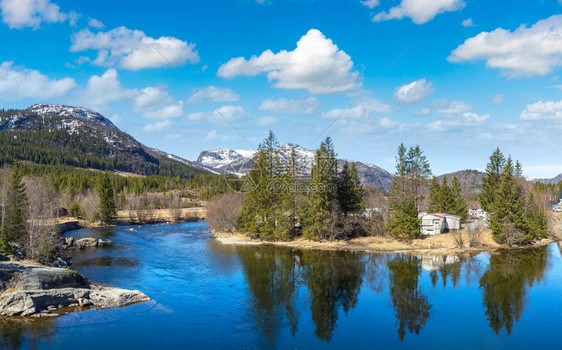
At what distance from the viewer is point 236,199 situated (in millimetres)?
84000

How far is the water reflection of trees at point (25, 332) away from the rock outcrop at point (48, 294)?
1.24 metres

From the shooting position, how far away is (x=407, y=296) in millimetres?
34594

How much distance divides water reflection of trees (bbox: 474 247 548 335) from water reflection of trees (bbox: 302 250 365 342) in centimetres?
1115

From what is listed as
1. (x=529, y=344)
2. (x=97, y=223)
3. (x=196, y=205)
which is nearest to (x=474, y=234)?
(x=529, y=344)

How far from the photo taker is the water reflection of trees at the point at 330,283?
29094 mm

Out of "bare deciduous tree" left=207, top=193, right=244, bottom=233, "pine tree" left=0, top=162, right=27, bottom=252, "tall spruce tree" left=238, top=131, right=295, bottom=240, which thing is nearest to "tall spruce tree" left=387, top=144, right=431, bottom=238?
"tall spruce tree" left=238, top=131, right=295, bottom=240

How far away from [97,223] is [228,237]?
41.4 meters

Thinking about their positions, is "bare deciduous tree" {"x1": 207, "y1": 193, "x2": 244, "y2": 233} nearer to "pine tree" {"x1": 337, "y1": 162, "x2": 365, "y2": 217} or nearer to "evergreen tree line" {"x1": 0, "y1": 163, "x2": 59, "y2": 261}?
"pine tree" {"x1": 337, "y1": 162, "x2": 365, "y2": 217}

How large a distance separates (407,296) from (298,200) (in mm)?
30704

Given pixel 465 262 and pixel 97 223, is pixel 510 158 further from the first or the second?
pixel 97 223

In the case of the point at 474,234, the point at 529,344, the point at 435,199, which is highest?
the point at 435,199

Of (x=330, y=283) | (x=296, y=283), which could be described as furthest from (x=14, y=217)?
(x=330, y=283)

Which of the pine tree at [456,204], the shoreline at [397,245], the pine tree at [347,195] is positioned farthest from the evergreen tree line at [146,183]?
the shoreline at [397,245]

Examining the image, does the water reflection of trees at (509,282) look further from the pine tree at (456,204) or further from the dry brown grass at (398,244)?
the pine tree at (456,204)
